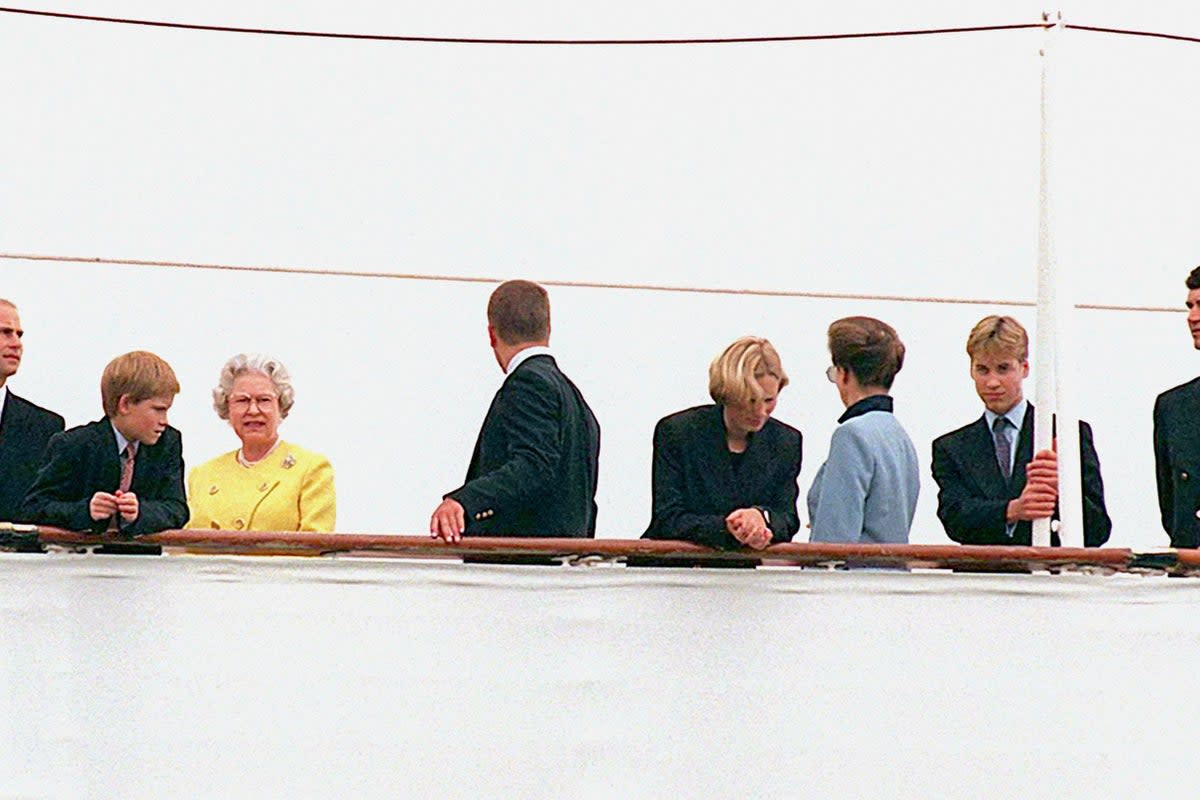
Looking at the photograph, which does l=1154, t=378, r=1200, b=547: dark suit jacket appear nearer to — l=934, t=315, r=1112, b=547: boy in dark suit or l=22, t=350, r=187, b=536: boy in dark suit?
l=934, t=315, r=1112, b=547: boy in dark suit

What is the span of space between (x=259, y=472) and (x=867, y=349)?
1253mm

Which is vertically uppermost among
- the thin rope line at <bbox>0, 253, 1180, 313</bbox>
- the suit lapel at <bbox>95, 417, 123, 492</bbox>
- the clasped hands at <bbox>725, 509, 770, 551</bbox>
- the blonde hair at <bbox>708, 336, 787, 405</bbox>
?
the thin rope line at <bbox>0, 253, 1180, 313</bbox>

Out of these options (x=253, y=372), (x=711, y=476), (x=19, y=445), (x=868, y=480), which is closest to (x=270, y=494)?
(x=253, y=372)

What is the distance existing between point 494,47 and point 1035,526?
6.93 feet

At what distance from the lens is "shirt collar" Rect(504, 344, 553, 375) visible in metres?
5.20

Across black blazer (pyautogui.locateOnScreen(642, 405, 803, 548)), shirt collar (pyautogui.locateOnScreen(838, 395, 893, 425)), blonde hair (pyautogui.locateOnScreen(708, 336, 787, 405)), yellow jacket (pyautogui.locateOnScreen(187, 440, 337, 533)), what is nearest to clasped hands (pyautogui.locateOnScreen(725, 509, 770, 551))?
black blazer (pyautogui.locateOnScreen(642, 405, 803, 548))

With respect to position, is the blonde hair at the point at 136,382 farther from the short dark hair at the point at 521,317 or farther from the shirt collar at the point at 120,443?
the short dark hair at the point at 521,317

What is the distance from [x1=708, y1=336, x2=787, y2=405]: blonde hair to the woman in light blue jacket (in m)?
0.18

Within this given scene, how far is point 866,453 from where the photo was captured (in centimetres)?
521

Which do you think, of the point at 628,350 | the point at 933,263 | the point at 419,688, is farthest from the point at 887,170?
the point at 419,688

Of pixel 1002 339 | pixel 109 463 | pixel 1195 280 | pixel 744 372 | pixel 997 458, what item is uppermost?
pixel 1195 280

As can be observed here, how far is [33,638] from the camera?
5215 millimetres

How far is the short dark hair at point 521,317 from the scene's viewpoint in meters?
5.20

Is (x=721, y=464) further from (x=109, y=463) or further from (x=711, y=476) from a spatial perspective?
(x=109, y=463)
